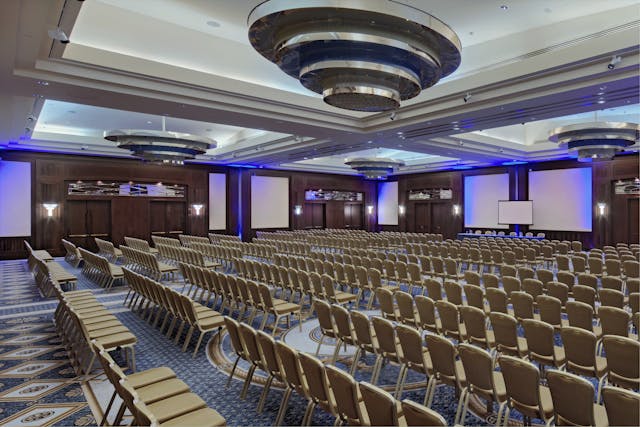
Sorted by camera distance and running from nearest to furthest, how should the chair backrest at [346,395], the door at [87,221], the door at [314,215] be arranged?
the chair backrest at [346,395] → the door at [87,221] → the door at [314,215]

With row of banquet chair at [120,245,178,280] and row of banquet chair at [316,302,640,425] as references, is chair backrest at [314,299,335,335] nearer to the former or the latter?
row of banquet chair at [316,302,640,425]

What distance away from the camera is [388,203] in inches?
1112

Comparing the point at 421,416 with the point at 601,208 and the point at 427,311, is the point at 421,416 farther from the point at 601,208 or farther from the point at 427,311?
the point at 601,208

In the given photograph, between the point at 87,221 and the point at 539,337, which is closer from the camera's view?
the point at 539,337

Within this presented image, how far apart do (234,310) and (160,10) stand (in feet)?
19.3

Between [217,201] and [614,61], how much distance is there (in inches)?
727

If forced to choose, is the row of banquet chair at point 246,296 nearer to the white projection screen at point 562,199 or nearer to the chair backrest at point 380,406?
the chair backrest at point 380,406

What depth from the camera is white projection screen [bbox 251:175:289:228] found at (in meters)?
23.0

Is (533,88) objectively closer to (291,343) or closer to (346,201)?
(291,343)

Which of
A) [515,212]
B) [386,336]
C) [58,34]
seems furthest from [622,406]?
[515,212]

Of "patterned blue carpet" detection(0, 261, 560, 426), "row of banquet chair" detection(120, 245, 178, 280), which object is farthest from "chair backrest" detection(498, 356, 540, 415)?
"row of banquet chair" detection(120, 245, 178, 280)

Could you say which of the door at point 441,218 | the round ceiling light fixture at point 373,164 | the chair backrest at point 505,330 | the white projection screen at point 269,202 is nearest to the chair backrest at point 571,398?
the chair backrest at point 505,330

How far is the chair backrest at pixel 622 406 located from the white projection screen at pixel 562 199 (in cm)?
1847

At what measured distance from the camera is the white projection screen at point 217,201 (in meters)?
21.4
